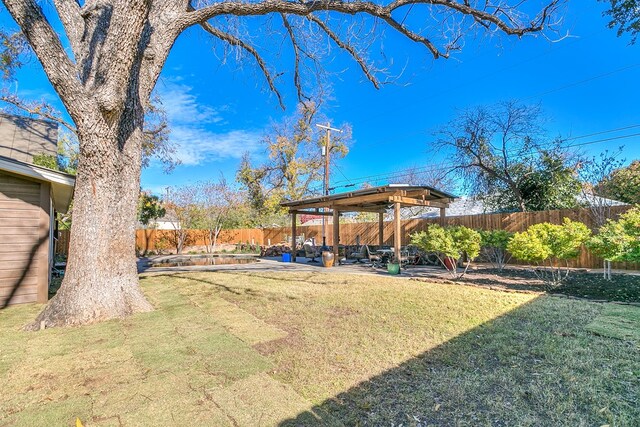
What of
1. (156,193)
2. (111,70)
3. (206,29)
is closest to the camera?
(111,70)

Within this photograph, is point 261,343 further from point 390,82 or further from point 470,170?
point 470,170

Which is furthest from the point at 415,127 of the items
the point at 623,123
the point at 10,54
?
the point at 10,54

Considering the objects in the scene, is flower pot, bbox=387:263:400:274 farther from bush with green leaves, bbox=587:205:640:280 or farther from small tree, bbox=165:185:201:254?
small tree, bbox=165:185:201:254

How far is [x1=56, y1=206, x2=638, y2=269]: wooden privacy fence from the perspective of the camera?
1054cm

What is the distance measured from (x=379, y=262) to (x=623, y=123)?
1252 centimetres

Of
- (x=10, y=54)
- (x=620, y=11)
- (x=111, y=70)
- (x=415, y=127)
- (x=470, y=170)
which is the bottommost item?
(x=111, y=70)

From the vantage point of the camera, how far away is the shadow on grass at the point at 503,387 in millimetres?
2186

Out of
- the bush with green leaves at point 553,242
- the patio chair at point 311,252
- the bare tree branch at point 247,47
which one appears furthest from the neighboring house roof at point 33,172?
the patio chair at point 311,252

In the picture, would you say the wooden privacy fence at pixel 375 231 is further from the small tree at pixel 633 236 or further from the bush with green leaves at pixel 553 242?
the small tree at pixel 633 236

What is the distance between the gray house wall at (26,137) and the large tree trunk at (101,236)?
496 cm

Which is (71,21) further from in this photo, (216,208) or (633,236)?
(216,208)

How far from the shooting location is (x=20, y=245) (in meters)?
5.89

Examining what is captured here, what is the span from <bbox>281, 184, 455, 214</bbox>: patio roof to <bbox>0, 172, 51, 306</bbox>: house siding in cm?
837

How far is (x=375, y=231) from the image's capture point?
59.5 feet
